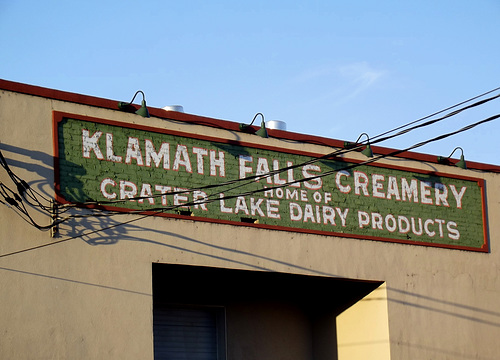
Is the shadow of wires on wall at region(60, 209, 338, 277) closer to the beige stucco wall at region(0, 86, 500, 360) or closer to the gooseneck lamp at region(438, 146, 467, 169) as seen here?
the beige stucco wall at region(0, 86, 500, 360)

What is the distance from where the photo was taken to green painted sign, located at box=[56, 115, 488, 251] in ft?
53.1

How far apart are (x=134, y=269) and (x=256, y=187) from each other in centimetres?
339

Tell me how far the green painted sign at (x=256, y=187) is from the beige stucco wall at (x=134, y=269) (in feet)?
0.84

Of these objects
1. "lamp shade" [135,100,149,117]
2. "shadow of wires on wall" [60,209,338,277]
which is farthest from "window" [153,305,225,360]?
"lamp shade" [135,100,149,117]

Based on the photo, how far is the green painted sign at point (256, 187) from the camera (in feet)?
53.1

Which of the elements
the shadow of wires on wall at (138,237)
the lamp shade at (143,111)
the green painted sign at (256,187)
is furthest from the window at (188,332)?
the lamp shade at (143,111)

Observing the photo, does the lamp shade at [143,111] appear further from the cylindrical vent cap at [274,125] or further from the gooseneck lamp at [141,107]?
the cylindrical vent cap at [274,125]

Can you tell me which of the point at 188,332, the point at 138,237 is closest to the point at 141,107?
the point at 138,237

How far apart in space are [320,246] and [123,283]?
4.59m

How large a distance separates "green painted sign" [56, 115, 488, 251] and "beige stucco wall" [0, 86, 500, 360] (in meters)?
0.25

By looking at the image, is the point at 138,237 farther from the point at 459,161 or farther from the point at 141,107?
the point at 459,161

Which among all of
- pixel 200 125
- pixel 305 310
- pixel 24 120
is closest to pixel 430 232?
pixel 305 310

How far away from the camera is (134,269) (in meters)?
15.9

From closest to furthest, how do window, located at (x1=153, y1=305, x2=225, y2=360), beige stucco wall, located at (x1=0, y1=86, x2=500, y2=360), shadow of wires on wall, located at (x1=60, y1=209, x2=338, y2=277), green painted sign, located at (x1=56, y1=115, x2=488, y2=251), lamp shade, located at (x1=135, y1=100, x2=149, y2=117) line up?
1. beige stucco wall, located at (x1=0, y1=86, x2=500, y2=360)
2. shadow of wires on wall, located at (x1=60, y1=209, x2=338, y2=277)
3. green painted sign, located at (x1=56, y1=115, x2=488, y2=251)
4. lamp shade, located at (x1=135, y1=100, x2=149, y2=117)
5. window, located at (x1=153, y1=305, x2=225, y2=360)
